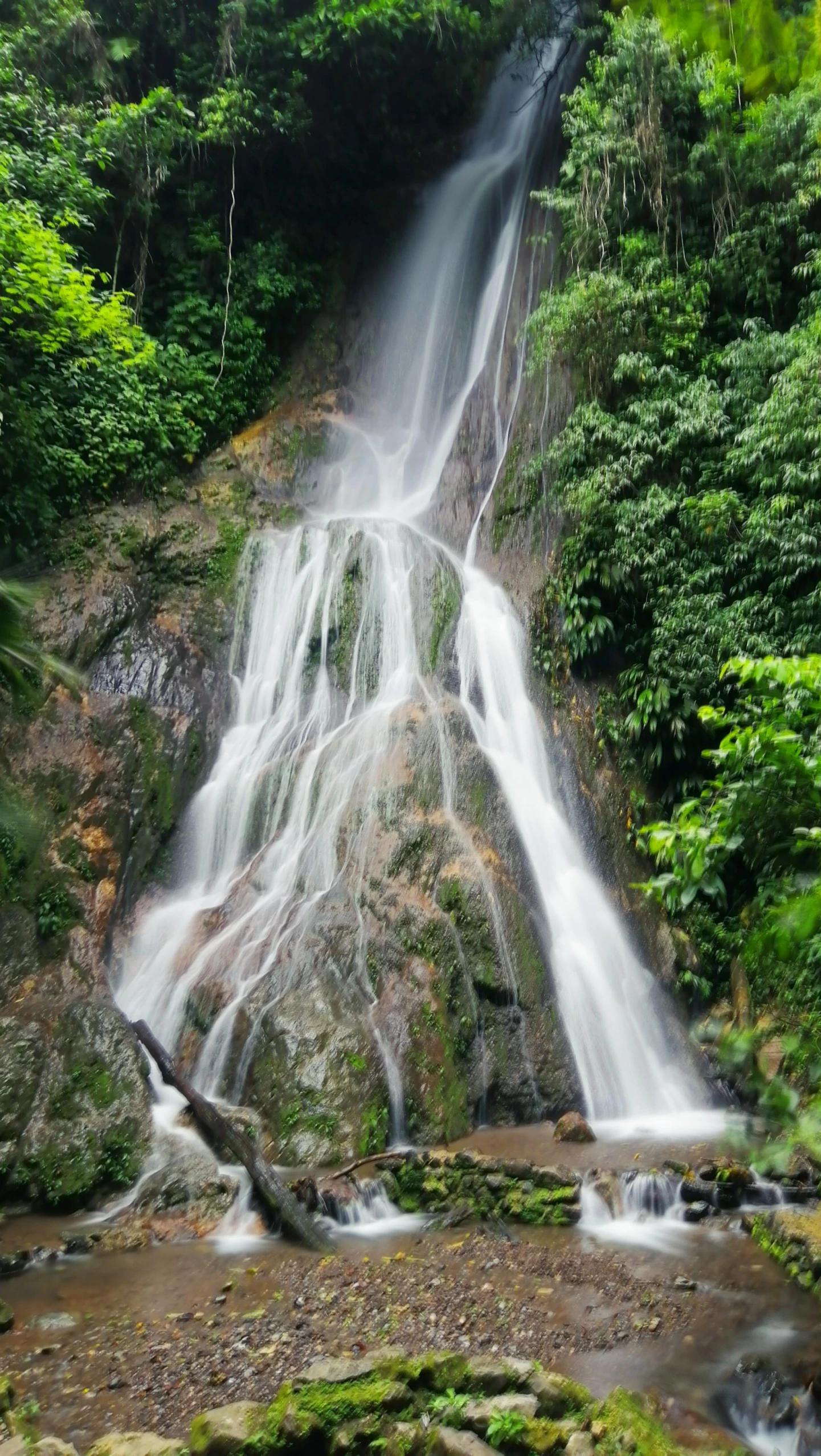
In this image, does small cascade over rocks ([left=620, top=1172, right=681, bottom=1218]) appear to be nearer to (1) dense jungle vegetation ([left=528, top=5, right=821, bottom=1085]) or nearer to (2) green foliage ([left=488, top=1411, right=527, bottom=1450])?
(1) dense jungle vegetation ([left=528, top=5, right=821, bottom=1085])

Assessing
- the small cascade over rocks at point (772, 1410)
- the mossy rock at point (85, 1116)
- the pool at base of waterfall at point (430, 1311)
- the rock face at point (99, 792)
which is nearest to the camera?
the small cascade over rocks at point (772, 1410)

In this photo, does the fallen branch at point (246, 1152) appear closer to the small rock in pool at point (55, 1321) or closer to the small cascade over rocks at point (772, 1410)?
the small rock in pool at point (55, 1321)

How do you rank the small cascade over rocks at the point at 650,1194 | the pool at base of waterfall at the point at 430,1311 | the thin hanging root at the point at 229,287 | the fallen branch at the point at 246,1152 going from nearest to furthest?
the pool at base of waterfall at the point at 430,1311 < the fallen branch at the point at 246,1152 < the small cascade over rocks at the point at 650,1194 < the thin hanging root at the point at 229,287

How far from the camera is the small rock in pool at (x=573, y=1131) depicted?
7.40 meters

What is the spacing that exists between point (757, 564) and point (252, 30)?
1352cm

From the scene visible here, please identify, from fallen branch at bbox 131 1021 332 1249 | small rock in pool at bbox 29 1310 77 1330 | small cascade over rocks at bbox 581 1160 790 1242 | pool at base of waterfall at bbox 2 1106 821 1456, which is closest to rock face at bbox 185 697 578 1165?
fallen branch at bbox 131 1021 332 1249

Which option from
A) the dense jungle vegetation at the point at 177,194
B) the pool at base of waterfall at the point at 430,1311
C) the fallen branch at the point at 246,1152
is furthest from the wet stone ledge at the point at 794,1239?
the dense jungle vegetation at the point at 177,194

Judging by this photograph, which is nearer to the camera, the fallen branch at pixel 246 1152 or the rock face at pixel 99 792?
the fallen branch at pixel 246 1152

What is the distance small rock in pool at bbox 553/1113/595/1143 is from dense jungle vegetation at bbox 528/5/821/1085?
87.4 inches

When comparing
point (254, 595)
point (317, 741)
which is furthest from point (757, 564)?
point (254, 595)

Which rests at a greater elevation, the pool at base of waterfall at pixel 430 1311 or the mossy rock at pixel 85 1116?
the mossy rock at pixel 85 1116

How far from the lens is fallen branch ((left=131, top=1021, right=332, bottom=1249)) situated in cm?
581

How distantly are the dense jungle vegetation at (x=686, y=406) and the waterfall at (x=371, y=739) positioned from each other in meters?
1.10

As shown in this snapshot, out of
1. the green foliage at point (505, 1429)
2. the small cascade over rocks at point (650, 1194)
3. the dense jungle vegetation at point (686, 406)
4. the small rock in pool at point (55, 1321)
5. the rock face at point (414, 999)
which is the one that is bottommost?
the green foliage at point (505, 1429)
